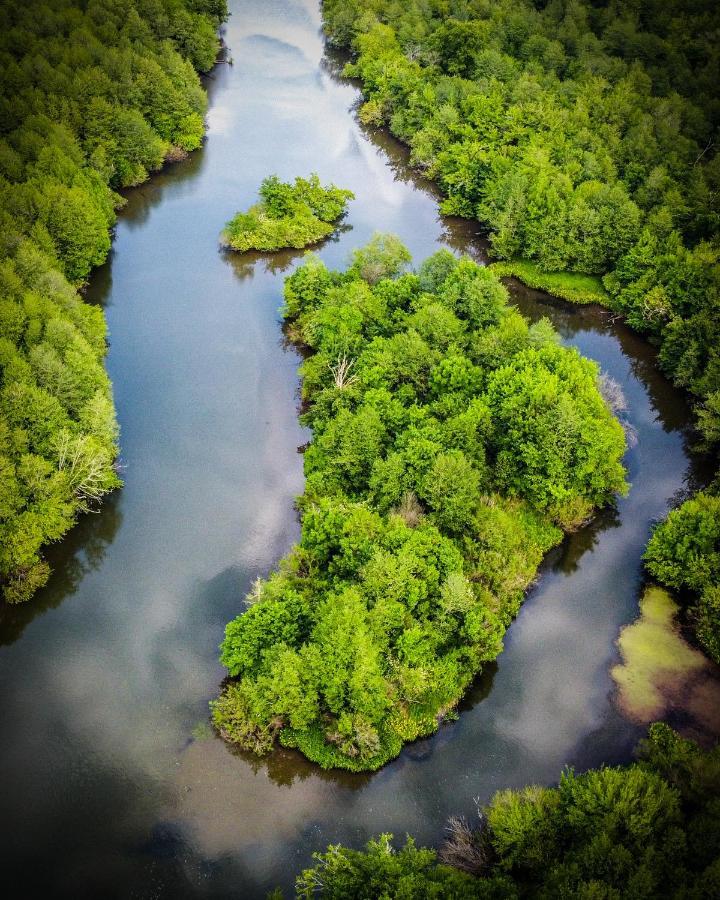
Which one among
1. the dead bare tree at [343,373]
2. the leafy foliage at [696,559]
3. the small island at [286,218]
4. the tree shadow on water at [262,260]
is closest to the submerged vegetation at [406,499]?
the dead bare tree at [343,373]

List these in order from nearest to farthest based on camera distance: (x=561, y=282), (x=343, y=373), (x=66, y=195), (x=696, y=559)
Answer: (x=696, y=559), (x=343, y=373), (x=66, y=195), (x=561, y=282)

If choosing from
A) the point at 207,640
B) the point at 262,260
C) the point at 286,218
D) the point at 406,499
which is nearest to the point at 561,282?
the point at 286,218

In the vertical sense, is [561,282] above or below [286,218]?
above

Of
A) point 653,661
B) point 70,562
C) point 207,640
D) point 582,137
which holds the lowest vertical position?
point 70,562

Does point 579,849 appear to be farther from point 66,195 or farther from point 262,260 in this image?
point 66,195

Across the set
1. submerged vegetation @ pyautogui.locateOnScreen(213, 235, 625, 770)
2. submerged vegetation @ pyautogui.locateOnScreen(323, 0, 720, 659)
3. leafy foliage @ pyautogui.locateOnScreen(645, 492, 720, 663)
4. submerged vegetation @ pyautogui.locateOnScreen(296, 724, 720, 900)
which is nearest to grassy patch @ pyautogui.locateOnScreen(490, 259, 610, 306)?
submerged vegetation @ pyautogui.locateOnScreen(323, 0, 720, 659)

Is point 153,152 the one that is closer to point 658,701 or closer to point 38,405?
point 38,405

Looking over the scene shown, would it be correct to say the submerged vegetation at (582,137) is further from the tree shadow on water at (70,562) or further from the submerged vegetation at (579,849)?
the tree shadow on water at (70,562)
